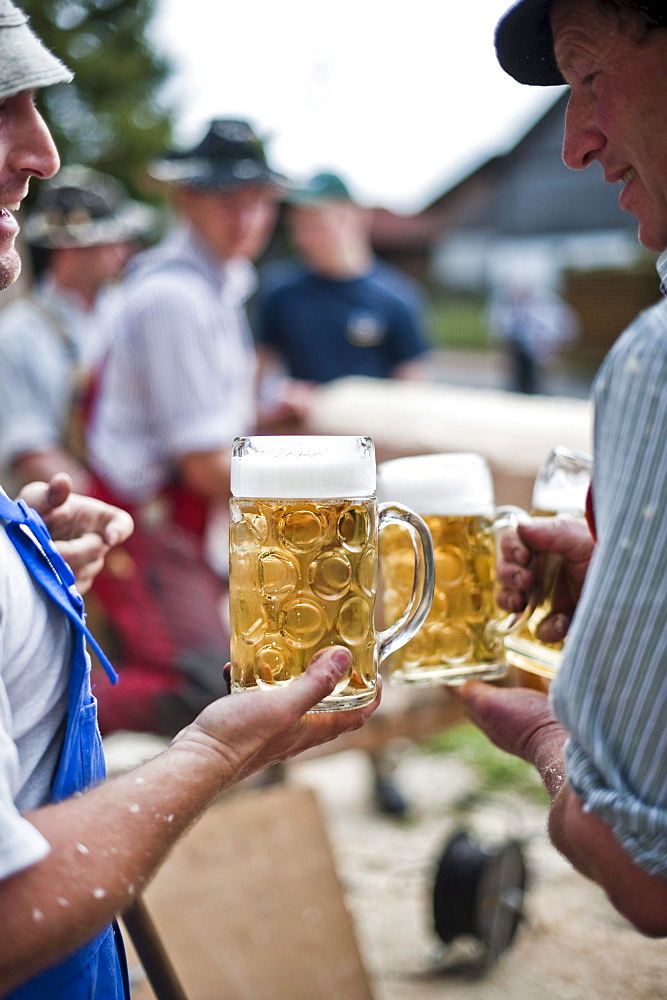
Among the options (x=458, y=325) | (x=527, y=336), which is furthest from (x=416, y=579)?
(x=458, y=325)

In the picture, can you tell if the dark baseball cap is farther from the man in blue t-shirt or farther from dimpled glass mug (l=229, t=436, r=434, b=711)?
the man in blue t-shirt

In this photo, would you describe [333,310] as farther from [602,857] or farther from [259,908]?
[602,857]

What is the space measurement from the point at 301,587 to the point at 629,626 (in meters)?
0.44

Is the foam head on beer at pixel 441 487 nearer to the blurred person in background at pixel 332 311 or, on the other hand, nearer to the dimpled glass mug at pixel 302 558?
the dimpled glass mug at pixel 302 558

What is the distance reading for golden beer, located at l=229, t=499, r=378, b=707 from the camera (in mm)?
1291

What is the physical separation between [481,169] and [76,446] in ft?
106

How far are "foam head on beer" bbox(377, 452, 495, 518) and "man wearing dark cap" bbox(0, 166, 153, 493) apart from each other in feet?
7.92

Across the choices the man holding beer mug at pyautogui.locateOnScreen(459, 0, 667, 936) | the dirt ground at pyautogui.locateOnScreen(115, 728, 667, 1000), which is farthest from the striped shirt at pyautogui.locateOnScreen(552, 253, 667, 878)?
the dirt ground at pyautogui.locateOnScreen(115, 728, 667, 1000)

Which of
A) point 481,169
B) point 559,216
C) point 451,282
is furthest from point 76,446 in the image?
point 451,282

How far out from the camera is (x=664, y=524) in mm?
984

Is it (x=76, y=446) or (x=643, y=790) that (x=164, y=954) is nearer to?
(x=643, y=790)

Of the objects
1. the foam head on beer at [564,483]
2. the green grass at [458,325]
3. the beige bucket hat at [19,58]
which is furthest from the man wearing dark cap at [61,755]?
the green grass at [458,325]

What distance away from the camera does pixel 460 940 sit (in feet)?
9.77

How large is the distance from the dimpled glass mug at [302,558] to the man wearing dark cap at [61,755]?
5 cm
